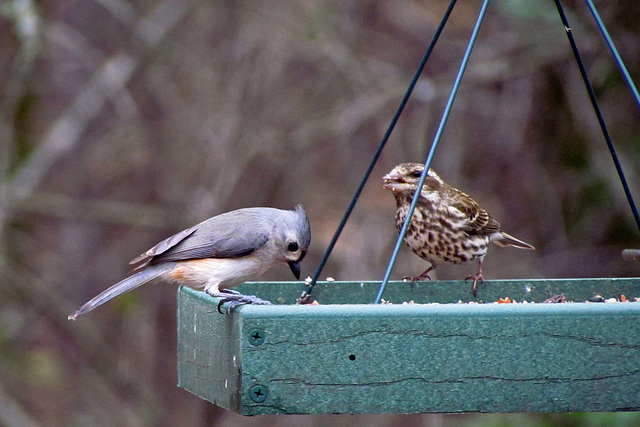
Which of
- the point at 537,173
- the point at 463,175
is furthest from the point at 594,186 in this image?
the point at 463,175

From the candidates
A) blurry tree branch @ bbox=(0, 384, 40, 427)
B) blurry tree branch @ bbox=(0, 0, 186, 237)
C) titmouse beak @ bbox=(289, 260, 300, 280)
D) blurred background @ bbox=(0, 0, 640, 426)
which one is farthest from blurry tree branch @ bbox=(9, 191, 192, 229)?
titmouse beak @ bbox=(289, 260, 300, 280)

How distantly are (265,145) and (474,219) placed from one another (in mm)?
3132

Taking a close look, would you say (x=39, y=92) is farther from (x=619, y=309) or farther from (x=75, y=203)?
(x=619, y=309)

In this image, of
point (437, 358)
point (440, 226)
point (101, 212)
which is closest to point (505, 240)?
point (440, 226)

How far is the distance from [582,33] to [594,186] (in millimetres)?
1588

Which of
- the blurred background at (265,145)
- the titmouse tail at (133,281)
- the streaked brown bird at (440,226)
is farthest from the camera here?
the blurred background at (265,145)

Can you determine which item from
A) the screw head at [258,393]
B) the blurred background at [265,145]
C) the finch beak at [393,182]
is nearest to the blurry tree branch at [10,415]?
the blurred background at [265,145]

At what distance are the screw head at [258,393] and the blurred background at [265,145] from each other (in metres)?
4.33

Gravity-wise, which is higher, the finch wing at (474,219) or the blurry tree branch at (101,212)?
the finch wing at (474,219)

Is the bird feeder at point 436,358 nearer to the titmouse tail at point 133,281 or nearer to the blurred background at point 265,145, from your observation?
the titmouse tail at point 133,281

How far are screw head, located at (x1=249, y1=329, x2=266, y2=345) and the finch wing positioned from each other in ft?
7.87

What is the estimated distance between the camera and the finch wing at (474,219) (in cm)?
537

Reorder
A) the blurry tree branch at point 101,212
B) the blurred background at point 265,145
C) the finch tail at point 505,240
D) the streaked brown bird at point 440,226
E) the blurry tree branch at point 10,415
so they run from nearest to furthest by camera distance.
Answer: the streaked brown bird at point 440,226, the finch tail at point 505,240, the blurry tree branch at point 101,212, the blurred background at point 265,145, the blurry tree branch at point 10,415

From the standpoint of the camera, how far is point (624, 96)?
8195 mm
